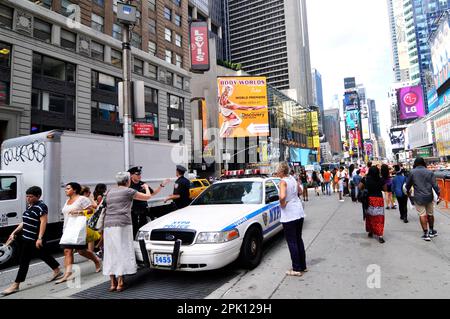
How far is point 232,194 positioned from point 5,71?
21518 mm

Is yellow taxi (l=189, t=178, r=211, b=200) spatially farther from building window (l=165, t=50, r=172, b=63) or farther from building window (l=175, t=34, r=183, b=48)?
building window (l=175, t=34, r=183, b=48)

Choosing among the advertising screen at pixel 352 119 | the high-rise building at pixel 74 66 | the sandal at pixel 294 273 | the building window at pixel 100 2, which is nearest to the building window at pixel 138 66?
the high-rise building at pixel 74 66

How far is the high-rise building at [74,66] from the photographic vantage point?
68.1 feet

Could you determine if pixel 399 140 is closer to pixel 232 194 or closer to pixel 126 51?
pixel 126 51

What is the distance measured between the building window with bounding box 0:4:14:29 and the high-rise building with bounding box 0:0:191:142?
0.06 m

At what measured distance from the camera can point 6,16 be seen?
67.2 ft

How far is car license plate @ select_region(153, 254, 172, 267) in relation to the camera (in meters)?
4.28

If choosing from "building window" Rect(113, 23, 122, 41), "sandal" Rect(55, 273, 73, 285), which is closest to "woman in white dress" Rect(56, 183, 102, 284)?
"sandal" Rect(55, 273, 73, 285)

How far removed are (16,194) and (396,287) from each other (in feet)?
24.0

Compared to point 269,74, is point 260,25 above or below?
above

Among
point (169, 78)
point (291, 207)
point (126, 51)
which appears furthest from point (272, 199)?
point (169, 78)

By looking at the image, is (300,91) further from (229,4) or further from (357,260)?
(357,260)

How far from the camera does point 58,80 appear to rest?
76.7ft
